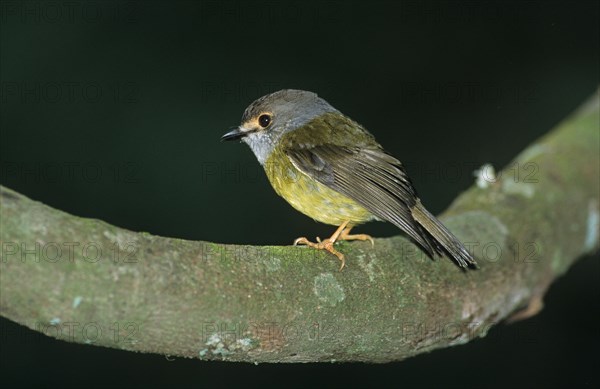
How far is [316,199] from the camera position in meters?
3.75

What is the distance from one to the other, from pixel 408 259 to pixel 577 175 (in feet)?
7.09

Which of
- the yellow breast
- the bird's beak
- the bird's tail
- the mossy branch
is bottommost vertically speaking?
the mossy branch

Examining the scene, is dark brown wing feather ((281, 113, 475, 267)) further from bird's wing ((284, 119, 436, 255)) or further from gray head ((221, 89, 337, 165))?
gray head ((221, 89, 337, 165))

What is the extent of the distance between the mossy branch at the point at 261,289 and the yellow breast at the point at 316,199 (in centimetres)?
33

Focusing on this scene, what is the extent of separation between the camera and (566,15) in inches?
309

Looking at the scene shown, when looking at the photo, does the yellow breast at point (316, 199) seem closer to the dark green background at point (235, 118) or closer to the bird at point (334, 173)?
the bird at point (334, 173)

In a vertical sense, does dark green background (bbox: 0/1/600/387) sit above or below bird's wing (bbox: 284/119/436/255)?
above

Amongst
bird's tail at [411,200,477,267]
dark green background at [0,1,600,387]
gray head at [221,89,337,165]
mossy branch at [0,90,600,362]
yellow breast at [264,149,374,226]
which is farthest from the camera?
dark green background at [0,1,600,387]

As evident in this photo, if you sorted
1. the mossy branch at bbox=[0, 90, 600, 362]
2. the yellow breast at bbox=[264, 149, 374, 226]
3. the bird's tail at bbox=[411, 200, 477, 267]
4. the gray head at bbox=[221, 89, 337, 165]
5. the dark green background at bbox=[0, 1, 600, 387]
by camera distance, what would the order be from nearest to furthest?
the mossy branch at bbox=[0, 90, 600, 362]
the bird's tail at bbox=[411, 200, 477, 267]
the yellow breast at bbox=[264, 149, 374, 226]
the gray head at bbox=[221, 89, 337, 165]
the dark green background at bbox=[0, 1, 600, 387]

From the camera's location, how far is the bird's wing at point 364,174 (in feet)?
11.8

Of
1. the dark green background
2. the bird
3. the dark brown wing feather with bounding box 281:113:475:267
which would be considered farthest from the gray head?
the dark green background

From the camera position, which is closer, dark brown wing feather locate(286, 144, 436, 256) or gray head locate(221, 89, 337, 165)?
dark brown wing feather locate(286, 144, 436, 256)

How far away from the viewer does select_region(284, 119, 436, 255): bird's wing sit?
3.60 m

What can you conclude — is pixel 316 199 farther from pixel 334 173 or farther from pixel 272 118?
pixel 272 118
